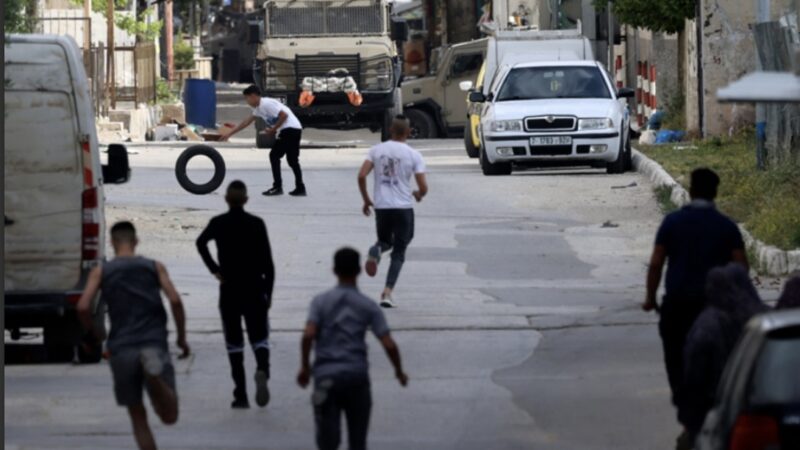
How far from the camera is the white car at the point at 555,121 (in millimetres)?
26156

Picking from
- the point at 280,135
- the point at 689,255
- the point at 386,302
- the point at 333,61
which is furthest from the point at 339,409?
the point at 333,61

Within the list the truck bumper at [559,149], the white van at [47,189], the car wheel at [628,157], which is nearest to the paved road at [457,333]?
the white van at [47,189]

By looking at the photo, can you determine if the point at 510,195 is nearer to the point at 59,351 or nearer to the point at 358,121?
the point at 59,351

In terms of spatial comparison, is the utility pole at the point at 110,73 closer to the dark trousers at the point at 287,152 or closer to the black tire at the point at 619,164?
the black tire at the point at 619,164

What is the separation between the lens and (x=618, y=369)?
12898 mm

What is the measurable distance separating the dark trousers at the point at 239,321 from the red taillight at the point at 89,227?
122cm

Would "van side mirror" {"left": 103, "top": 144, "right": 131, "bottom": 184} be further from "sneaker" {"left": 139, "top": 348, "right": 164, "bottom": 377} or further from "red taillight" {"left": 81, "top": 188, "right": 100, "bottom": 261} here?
"sneaker" {"left": 139, "top": 348, "right": 164, "bottom": 377}

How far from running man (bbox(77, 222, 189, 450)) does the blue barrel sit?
3915 cm

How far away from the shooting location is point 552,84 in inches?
1085

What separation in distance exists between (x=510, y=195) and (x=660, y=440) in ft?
44.5

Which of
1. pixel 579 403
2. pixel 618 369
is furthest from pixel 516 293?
pixel 579 403

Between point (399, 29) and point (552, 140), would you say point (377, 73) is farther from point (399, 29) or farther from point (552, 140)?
point (552, 140)

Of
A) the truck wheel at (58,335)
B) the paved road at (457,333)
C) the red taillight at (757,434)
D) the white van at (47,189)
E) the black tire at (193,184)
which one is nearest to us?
the red taillight at (757,434)

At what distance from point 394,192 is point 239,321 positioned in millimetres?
4045
